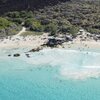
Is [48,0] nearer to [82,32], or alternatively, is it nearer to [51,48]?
[82,32]

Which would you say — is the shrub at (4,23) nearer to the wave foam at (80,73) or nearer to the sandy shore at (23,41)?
the sandy shore at (23,41)

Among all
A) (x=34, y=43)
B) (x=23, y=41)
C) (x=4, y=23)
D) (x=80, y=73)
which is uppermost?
(x=4, y=23)

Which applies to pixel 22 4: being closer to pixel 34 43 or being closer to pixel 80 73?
pixel 34 43

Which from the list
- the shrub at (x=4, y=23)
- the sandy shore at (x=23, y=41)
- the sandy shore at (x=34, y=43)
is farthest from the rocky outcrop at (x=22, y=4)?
the sandy shore at (x=34, y=43)

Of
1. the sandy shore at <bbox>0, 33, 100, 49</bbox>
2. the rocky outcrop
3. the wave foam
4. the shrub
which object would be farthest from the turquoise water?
the rocky outcrop

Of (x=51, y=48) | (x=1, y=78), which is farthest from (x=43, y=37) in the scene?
(x=1, y=78)

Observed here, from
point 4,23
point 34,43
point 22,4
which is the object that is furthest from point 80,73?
point 22,4

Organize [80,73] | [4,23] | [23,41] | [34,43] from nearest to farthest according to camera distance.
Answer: [80,73]
[34,43]
[23,41]
[4,23]

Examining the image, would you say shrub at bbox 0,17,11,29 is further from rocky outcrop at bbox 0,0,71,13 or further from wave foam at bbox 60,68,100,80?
wave foam at bbox 60,68,100,80
